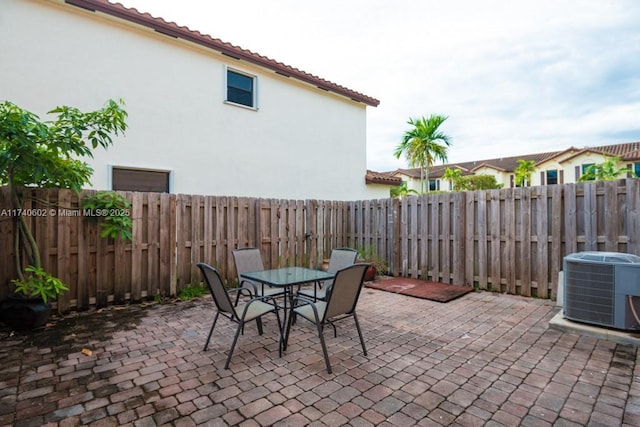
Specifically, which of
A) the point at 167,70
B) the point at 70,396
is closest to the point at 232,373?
the point at 70,396

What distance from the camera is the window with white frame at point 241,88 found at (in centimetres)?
810

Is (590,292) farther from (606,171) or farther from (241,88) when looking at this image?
(606,171)

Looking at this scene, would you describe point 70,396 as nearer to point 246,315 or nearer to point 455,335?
point 246,315

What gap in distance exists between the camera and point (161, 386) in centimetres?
258

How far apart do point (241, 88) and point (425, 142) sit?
11519mm

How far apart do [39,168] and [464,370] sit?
526 centimetres

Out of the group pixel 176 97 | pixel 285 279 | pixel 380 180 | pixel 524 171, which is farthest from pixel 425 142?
pixel 524 171

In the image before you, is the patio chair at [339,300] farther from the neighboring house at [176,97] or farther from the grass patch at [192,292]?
the neighboring house at [176,97]

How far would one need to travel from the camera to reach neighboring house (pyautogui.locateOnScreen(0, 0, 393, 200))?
223 inches

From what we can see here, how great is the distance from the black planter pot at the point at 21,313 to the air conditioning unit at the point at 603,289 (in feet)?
21.5

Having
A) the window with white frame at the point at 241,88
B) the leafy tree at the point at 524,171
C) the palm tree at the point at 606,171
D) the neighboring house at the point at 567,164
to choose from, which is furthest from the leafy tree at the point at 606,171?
the window with white frame at the point at 241,88

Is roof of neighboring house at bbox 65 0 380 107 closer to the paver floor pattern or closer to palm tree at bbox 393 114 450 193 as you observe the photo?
the paver floor pattern

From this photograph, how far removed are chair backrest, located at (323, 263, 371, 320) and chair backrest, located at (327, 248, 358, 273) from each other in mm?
1167

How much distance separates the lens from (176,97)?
7.10m
